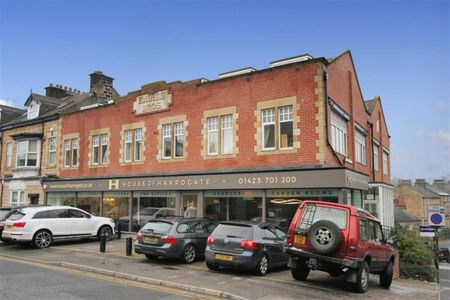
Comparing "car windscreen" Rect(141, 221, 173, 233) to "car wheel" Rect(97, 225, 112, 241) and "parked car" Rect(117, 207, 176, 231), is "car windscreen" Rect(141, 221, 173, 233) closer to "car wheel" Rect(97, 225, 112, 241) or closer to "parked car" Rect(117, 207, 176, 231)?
"parked car" Rect(117, 207, 176, 231)

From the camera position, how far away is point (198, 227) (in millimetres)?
13547

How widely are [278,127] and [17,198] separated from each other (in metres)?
21.4

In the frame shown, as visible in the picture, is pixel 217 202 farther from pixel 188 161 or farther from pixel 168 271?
pixel 168 271

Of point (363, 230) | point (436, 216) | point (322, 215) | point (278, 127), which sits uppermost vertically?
point (278, 127)

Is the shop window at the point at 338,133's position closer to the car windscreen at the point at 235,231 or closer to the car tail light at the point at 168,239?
the car windscreen at the point at 235,231

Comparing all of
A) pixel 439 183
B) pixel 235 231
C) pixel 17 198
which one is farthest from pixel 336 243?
pixel 439 183

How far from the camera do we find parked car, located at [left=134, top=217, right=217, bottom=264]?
40.6ft

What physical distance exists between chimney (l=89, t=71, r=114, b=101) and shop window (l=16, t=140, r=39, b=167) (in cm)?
557

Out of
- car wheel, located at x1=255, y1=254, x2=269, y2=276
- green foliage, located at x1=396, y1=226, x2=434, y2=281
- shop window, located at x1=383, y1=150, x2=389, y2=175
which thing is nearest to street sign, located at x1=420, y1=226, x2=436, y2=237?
green foliage, located at x1=396, y1=226, x2=434, y2=281

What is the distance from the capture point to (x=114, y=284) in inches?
368

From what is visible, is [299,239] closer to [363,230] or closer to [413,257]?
[363,230]

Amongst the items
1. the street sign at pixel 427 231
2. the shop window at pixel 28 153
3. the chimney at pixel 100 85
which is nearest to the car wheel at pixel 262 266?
the street sign at pixel 427 231

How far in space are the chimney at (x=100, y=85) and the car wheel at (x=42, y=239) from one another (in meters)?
15.0

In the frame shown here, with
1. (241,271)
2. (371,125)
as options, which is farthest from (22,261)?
(371,125)
